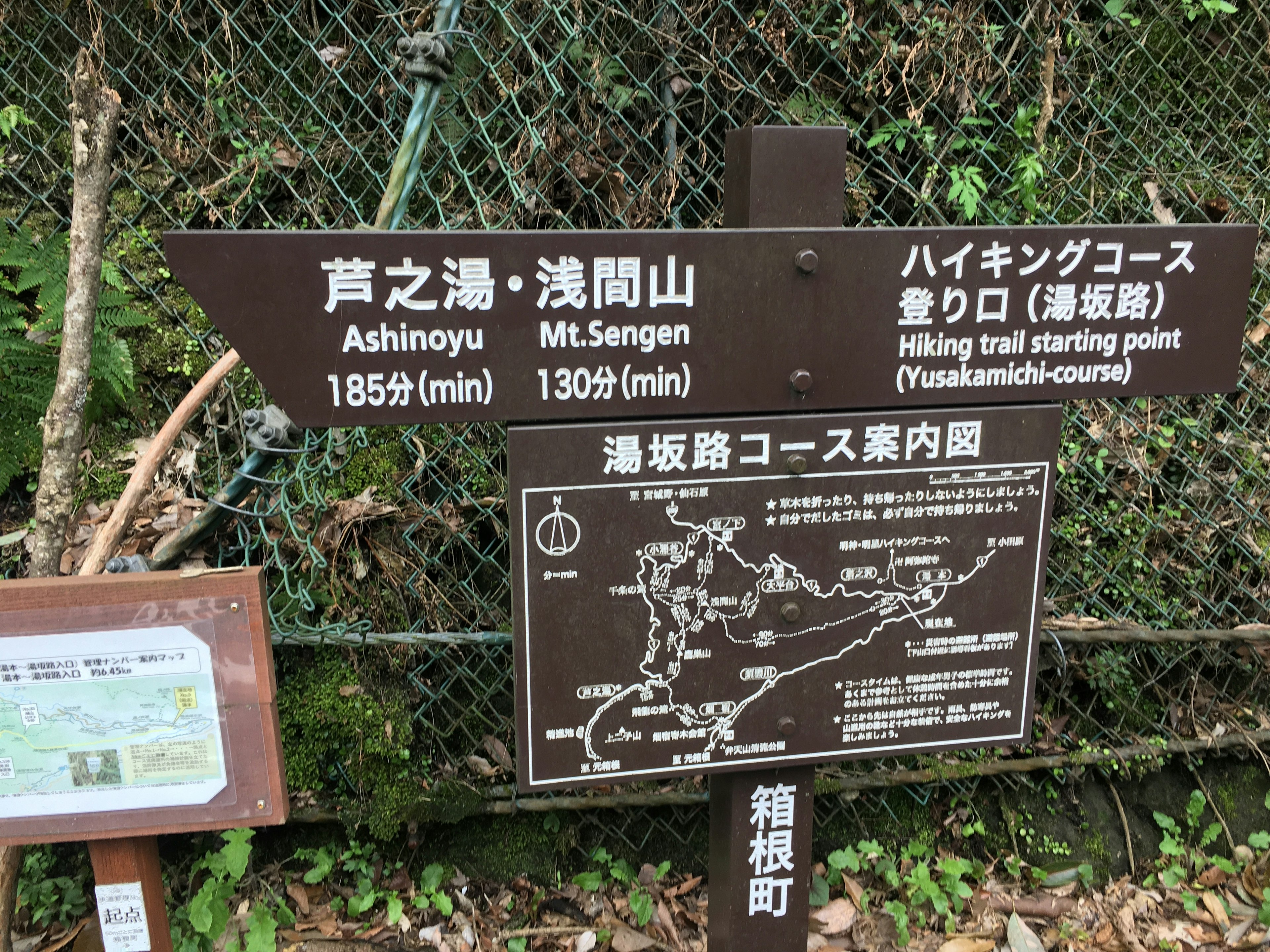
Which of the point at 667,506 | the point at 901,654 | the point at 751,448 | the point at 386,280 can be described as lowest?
the point at 901,654

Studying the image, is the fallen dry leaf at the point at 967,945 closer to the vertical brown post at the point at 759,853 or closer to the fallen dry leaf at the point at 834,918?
the fallen dry leaf at the point at 834,918

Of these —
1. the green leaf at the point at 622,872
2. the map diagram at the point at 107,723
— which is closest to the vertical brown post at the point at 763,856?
the green leaf at the point at 622,872

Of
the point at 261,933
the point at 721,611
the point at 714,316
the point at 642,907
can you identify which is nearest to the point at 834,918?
the point at 642,907

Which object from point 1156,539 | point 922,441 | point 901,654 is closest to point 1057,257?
point 922,441

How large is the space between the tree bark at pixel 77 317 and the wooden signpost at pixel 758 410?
2.24 ft

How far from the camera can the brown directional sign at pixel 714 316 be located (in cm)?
158

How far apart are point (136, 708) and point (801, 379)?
1.50 meters

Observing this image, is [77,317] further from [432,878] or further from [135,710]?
[432,878]

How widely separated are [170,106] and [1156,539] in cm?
367

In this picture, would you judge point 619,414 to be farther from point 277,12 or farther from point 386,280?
point 277,12

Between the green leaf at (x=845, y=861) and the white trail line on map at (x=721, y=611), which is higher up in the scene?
the white trail line on map at (x=721, y=611)

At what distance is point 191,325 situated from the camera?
9.40 ft

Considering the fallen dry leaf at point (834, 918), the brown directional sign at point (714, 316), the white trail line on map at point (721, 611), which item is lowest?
the fallen dry leaf at point (834, 918)

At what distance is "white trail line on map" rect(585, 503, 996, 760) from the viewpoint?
1829 millimetres
